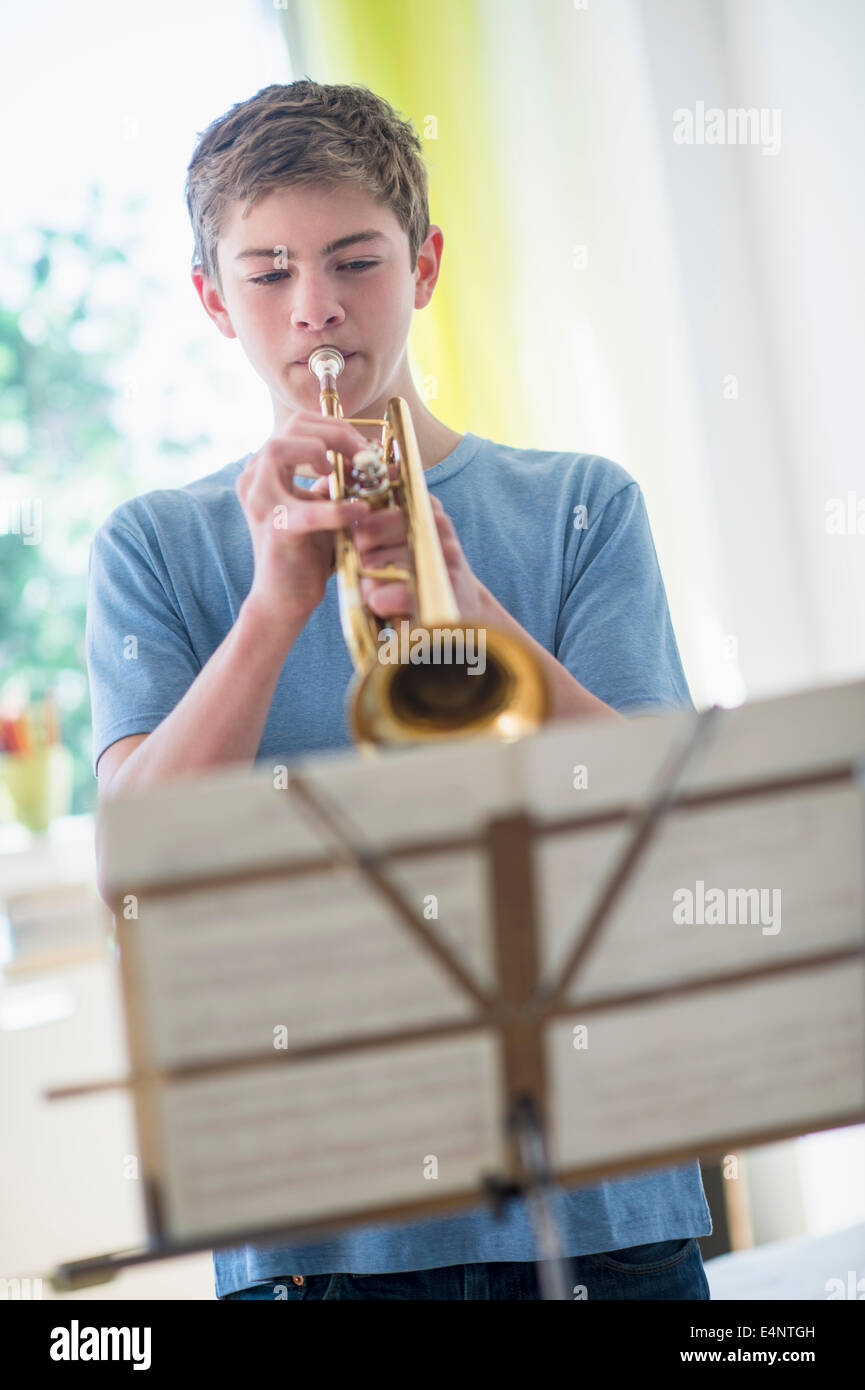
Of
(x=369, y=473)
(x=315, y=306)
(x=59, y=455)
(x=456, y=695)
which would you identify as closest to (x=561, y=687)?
(x=456, y=695)

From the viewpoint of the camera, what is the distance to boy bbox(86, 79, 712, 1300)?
995 mm

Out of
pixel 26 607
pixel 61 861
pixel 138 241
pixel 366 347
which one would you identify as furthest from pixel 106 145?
pixel 366 347

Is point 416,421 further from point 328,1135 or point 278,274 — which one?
point 328,1135

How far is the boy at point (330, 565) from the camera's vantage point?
0.99 metres

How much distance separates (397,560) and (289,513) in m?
0.10

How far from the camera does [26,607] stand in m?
2.92

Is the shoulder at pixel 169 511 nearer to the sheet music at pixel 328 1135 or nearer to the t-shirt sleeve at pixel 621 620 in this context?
the t-shirt sleeve at pixel 621 620

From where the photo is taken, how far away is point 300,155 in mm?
1168

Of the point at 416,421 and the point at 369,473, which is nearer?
the point at 369,473

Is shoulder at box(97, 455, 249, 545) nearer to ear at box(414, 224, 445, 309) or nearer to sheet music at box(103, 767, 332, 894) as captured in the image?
ear at box(414, 224, 445, 309)

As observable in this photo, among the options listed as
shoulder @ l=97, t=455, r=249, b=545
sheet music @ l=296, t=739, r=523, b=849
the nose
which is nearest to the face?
the nose

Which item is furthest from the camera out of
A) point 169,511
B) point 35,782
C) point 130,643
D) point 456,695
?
point 35,782

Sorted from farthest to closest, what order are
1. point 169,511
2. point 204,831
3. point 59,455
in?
1. point 59,455
2. point 169,511
3. point 204,831
